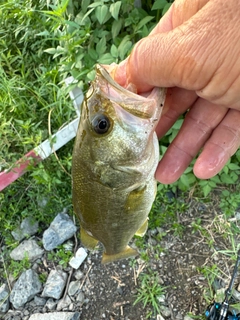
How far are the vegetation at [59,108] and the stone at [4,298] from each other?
0.53 feet

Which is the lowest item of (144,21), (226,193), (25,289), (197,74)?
(25,289)

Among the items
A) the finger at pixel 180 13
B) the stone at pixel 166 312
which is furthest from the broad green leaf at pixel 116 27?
the stone at pixel 166 312

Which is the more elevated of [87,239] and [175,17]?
→ [175,17]

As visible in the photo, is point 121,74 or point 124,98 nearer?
point 124,98

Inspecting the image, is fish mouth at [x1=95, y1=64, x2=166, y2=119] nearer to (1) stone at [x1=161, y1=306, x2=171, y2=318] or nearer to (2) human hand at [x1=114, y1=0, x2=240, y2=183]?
(2) human hand at [x1=114, y1=0, x2=240, y2=183]

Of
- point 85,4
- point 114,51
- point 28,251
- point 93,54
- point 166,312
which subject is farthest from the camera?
point 28,251

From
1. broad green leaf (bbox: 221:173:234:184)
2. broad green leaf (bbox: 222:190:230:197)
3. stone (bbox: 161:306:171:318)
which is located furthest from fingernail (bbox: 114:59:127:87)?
stone (bbox: 161:306:171:318)

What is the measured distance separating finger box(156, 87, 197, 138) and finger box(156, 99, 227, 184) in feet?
0.19

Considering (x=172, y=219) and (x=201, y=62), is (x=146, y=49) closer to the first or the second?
(x=201, y=62)

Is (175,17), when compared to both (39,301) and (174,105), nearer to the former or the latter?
(174,105)

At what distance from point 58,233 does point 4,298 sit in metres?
0.70

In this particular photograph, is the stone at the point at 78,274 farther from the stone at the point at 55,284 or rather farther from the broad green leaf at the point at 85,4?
the broad green leaf at the point at 85,4

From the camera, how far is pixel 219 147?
1958mm

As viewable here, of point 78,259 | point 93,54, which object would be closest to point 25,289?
point 78,259
